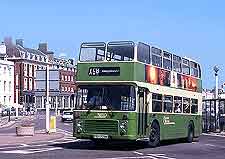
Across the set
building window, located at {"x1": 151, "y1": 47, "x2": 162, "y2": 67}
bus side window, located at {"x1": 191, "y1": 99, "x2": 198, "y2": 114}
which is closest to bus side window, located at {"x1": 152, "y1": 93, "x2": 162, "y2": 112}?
building window, located at {"x1": 151, "y1": 47, "x2": 162, "y2": 67}

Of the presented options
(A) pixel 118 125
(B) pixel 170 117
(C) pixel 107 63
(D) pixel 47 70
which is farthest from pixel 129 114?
(D) pixel 47 70

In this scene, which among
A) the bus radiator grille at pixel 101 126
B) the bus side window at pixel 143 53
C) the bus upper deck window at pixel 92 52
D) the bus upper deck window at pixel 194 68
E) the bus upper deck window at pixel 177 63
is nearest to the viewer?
the bus radiator grille at pixel 101 126

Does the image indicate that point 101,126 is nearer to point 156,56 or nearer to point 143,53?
point 143,53

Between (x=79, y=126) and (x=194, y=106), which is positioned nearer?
(x=79, y=126)

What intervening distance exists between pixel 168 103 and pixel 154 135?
234cm

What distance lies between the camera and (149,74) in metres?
24.5

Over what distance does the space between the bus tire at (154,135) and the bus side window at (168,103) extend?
1278 mm

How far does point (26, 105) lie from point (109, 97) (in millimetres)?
111323

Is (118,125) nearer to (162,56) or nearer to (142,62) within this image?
(142,62)

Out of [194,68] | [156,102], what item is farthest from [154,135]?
[194,68]

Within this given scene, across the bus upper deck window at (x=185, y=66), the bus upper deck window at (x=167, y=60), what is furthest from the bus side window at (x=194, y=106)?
the bus upper deck window at (x=167, y=60)

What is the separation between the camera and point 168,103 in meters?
26.6

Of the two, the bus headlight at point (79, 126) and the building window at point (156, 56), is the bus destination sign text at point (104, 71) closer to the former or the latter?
the bus headlight at point (79, 126)

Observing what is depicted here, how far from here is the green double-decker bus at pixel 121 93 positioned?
893 inches
